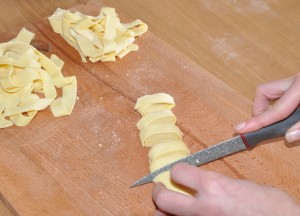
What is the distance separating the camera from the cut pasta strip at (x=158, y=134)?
1.50 meters

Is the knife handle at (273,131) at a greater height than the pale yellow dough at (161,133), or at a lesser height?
greater

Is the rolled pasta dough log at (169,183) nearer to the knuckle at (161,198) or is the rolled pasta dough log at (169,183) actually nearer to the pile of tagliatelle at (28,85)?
the knuckle at (161,198)

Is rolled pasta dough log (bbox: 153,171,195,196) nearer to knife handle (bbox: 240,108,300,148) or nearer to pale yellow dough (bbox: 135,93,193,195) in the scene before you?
pale yellow dough (bbox: 135,93,193,195)

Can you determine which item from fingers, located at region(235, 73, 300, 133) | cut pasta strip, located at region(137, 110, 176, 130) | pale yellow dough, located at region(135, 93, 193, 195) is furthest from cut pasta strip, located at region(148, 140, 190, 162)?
fingers, located at region(235, 73, 300, 133)

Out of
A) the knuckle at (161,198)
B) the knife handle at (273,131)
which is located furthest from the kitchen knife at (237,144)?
the knuckle at (161,198)

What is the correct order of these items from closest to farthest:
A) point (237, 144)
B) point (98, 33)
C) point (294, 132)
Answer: point (294, 132) < point (237, 144) < point (98, 33)

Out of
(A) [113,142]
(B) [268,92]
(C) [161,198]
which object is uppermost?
(B) [268,92]

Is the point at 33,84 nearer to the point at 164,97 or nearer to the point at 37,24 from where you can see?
the point at 37,24

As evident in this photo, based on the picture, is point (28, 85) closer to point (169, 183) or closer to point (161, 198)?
point (169, 183)

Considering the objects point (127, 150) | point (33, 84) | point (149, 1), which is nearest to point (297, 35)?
point (149, 1)

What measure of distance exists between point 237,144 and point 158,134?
0.95ft

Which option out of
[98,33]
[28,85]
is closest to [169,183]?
[28,85]

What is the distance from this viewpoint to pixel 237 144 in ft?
4.38

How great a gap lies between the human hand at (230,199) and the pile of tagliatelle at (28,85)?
25.2 inches
